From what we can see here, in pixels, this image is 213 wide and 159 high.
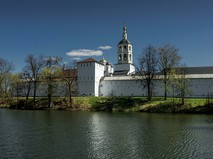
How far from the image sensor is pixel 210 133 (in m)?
22.6

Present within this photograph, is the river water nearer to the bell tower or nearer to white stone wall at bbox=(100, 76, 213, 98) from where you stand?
white stone wall at bbox=(100, 76, 213, 98)

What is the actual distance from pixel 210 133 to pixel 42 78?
4129 cm

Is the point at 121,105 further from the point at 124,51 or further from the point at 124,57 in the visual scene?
the point at 124,51

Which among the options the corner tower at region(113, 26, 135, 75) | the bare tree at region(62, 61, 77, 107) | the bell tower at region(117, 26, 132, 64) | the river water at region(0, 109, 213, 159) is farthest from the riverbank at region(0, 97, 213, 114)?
the bell tower at region(117, 26, 132, 64)

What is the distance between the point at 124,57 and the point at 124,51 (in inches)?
87.5

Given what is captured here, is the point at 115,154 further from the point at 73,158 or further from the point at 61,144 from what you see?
the point at 61,144

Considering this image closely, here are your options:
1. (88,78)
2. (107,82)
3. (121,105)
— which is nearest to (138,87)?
(107,82)

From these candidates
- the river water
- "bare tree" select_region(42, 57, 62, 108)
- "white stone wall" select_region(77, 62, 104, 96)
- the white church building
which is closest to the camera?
the river water

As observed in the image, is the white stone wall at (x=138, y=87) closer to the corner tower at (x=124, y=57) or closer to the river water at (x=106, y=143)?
the corner tower at (x=124, y=57)

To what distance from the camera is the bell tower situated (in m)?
85.1

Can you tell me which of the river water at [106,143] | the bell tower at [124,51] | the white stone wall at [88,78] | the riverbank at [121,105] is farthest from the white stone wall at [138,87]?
the river water at [106,143]

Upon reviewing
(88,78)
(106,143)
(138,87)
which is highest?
(88,78)

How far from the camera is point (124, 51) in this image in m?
86.2

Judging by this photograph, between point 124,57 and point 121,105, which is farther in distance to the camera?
point 124,57
